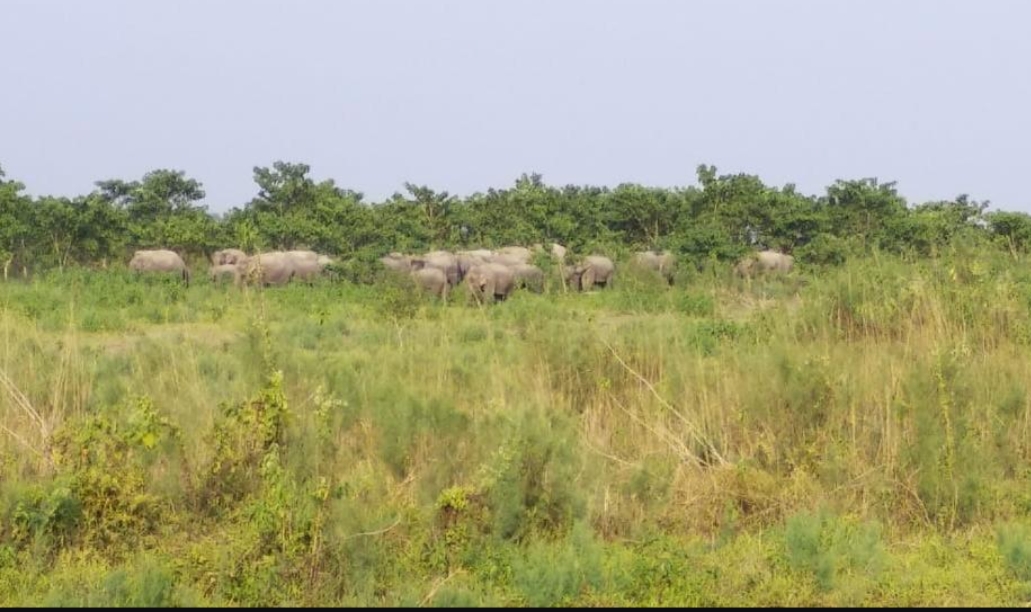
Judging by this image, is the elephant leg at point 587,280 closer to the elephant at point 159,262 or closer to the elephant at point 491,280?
the elephant at point 491,280

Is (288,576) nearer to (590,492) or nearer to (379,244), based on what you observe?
(590,492)

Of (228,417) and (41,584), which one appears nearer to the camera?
(41,584)

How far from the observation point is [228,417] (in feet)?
17.0

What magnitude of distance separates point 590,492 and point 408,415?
111 centimetres

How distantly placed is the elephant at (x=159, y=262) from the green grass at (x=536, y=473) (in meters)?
20.2

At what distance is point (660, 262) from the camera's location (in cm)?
2381

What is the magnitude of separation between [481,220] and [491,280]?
9.02m

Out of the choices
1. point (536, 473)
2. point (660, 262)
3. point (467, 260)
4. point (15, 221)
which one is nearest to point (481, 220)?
point (467, 260)

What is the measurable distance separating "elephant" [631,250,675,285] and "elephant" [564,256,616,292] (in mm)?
1360

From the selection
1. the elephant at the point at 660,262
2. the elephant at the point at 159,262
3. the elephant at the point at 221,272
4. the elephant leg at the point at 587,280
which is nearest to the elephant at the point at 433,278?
the elephant leg at the point at 587,280

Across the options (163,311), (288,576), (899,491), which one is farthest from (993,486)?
(163,311)

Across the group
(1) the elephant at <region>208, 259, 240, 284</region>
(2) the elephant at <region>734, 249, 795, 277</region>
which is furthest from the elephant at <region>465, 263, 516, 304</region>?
(1) the elephant at <region>208, 259, 240, 284</region>

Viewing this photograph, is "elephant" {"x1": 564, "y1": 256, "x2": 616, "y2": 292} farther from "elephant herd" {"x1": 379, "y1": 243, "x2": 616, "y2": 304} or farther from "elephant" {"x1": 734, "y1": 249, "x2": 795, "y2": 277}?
"elephant" {"x1": 734, "y1": 249, "x2": 795, "y2": 277}

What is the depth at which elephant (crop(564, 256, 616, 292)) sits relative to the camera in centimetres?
2538
